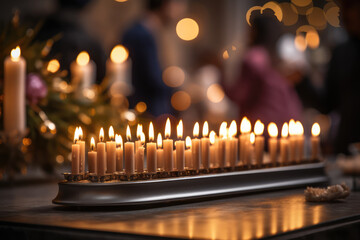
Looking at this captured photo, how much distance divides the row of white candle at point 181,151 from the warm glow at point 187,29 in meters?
6.63

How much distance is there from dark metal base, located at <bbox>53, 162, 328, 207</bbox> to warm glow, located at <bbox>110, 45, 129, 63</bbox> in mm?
1625

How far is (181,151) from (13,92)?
0.81 metres

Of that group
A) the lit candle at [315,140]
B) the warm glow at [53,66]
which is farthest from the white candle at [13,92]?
the lit candle at [315,140]

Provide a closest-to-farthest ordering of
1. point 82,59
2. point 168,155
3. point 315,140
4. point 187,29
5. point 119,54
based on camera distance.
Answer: point 168,155, point 315,140, point 82,59, point 119,54, point 187,29

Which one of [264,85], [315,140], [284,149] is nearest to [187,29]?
[264,85]

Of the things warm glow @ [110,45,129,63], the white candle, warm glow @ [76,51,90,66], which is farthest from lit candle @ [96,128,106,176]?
warm glow @ [110,45,129,63]

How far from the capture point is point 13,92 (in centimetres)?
243

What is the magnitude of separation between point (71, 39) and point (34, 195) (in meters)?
1.49

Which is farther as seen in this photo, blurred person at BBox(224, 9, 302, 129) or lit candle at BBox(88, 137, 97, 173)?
blurred person at BBox(224, 9, 302, 129)

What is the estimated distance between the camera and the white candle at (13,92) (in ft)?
7.93

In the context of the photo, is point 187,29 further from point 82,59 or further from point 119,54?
point 82,59

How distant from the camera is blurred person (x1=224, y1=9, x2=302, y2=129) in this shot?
4.41 meters

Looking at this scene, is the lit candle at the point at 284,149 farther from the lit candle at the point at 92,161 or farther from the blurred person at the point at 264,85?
the blurred person at the point at 264,85

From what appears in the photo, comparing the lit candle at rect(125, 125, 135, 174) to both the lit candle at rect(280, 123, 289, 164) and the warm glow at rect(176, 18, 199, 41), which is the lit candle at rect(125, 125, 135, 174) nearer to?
the lit candle at rect(280, 123, 289, 164)
